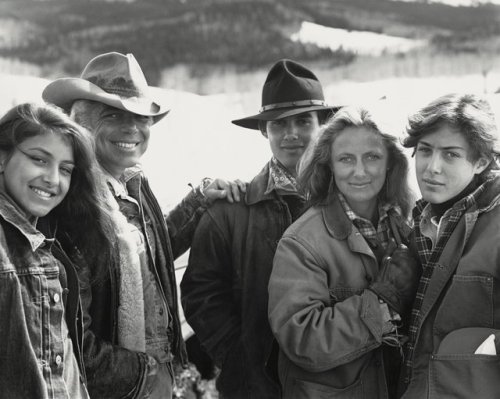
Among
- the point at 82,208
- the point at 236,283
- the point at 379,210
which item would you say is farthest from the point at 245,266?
the point at 82,208

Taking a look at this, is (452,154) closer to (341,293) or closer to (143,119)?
(341,293)

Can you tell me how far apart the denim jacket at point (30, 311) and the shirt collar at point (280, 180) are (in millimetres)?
1164

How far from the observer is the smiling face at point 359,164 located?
2484 mm

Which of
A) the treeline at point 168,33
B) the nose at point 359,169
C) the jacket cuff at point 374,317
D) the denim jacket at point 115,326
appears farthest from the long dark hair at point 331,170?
the treeline at point 168,33

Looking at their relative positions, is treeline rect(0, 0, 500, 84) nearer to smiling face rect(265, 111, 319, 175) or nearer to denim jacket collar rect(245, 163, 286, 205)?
smiling face rect(265, 111, 319, 175)

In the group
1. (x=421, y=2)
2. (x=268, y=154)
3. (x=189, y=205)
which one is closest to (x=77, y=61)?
(x=268, y=154)

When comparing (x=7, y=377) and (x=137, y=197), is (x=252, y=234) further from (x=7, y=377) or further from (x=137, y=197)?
(x=7, y=377)

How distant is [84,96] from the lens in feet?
8.54

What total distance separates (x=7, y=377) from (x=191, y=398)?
9.41ft

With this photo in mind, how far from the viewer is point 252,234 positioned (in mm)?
2793

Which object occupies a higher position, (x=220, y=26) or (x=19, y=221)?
(x=220, y=26)

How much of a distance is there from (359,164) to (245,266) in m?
0.74

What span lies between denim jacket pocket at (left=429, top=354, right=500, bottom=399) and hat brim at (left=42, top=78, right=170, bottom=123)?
64.0 inches

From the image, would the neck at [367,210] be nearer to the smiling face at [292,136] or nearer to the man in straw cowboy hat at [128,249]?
the smiling face at [292,136]
